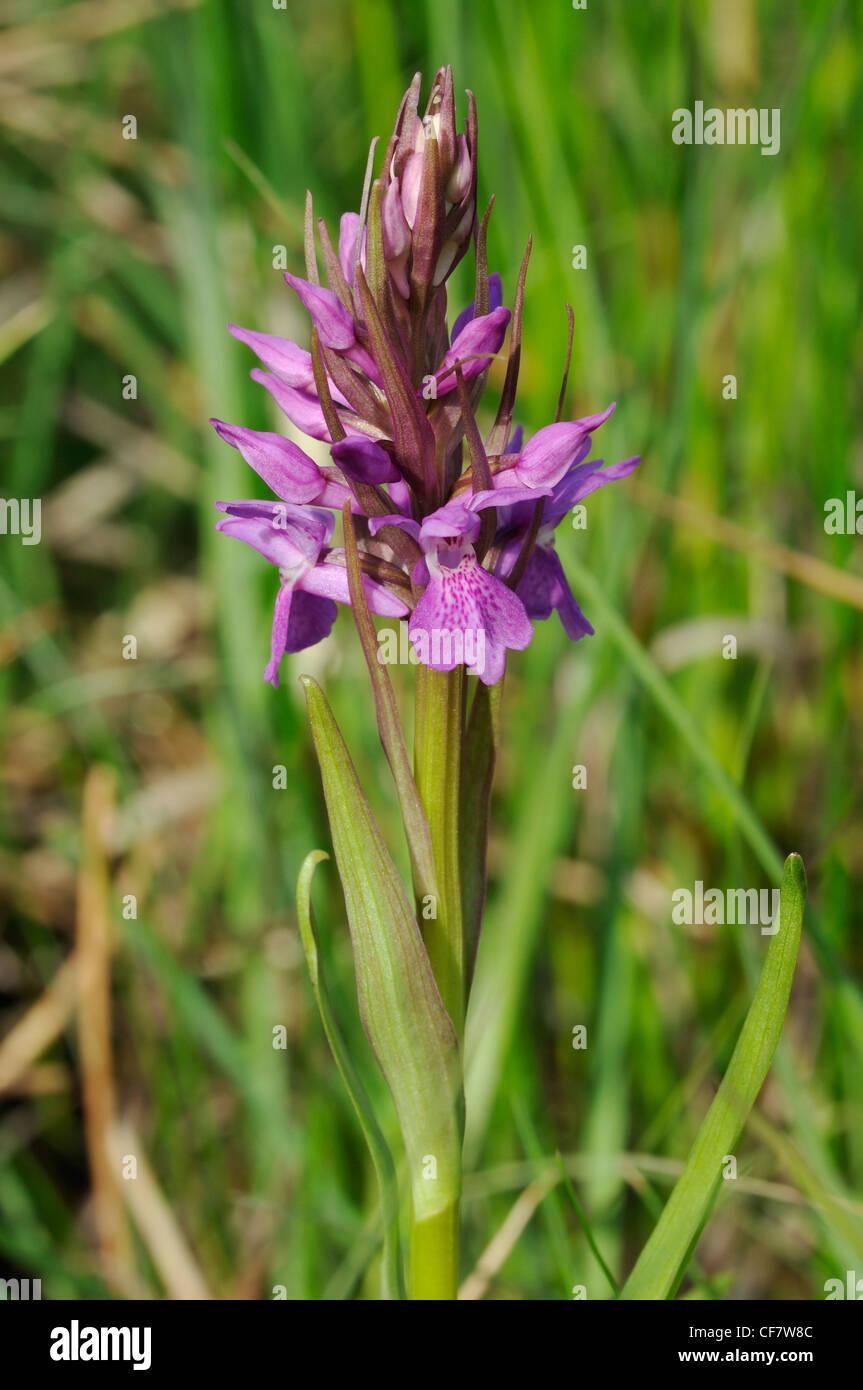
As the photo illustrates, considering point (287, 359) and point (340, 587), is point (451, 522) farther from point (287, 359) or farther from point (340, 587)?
point (287, 359)

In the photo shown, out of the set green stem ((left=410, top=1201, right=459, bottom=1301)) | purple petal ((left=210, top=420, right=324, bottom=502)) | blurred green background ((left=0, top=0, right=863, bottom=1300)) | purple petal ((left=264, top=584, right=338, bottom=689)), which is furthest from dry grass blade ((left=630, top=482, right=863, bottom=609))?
green stem ((left=410, top=1201, right=459, bottom=1301))

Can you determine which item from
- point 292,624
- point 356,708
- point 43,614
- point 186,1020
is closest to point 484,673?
point 292,624

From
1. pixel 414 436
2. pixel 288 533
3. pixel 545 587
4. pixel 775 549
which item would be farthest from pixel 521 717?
pixel 414 436

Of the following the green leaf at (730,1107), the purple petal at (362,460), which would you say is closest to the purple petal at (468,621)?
the purple petal at (362,460)

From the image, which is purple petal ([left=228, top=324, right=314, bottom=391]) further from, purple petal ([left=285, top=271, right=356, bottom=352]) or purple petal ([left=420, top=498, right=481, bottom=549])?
purple petal ([left=420, top=498, right=481, bottom=549])

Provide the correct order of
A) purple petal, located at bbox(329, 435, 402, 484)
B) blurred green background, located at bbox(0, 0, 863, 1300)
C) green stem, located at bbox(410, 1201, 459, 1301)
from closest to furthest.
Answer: purple petal, located at bbox(329, 435, 402, 484)
green stem, located at bbox(410, 1201, 459, 1301)
blurred green background, located at bbox(0, 0, 863, 1300)

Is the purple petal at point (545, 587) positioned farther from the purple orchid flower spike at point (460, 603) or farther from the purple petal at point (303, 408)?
the purple petal at point (303, 408)
